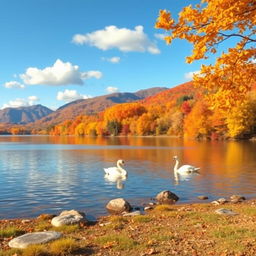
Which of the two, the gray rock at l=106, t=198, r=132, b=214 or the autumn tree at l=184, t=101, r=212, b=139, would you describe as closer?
the gray rock at l=106, t=198, r=132, b=214

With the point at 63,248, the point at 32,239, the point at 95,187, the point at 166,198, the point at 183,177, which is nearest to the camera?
the point at 63,248

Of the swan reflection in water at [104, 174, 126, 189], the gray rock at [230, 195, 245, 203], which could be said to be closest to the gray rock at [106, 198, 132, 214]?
the gray rock at [230, 195, 245, 203]

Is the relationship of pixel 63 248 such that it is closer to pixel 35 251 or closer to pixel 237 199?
pixel 35 251

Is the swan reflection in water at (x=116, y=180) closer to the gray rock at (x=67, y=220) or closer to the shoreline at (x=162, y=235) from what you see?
the shoreline at (x=162, y=235)

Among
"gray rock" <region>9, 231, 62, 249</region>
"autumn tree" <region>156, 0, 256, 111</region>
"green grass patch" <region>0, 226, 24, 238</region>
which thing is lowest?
"green grass patch" <region>0, 226, 24, 238</region>

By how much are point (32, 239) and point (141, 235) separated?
13.7 ft

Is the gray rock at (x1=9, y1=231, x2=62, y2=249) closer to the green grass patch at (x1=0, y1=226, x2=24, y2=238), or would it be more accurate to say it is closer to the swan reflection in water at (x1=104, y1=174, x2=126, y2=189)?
the green grass patch at (x1=0, y1=226, x2=24, y2=238)

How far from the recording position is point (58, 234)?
12953mm

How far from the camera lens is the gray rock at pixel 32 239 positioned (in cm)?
1184

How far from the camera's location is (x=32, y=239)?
40.4ft

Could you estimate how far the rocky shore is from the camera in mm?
10906

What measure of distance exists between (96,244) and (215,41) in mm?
8929

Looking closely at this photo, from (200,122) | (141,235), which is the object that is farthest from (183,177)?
(200,122)

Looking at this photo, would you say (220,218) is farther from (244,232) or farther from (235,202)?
(235,202)
